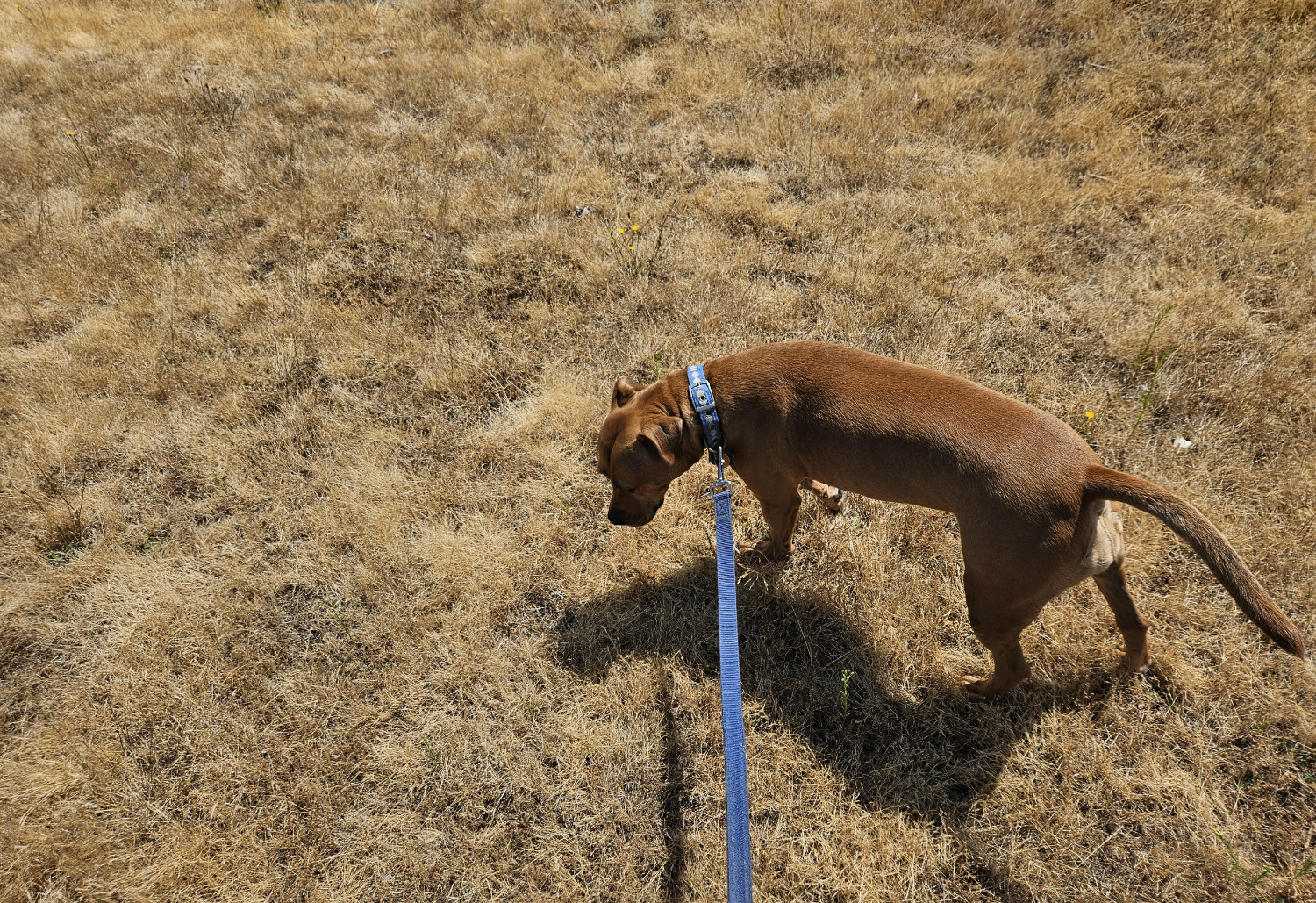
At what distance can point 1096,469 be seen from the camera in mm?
2406

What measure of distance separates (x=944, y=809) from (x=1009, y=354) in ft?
9.81

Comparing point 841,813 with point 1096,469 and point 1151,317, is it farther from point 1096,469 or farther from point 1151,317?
point 1151,317

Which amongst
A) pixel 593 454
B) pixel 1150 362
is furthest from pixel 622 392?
pixel 1150 362

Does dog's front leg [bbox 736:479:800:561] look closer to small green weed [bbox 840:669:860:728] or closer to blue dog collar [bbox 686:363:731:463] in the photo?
blue dog collar [bbox 686:363:731:463]

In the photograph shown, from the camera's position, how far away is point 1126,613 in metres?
2.90

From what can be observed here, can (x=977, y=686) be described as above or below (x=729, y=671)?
below

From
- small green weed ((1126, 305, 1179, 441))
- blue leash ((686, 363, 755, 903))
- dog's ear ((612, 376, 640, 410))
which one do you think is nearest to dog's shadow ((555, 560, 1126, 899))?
blue leash ((686, 363, 755, 903))

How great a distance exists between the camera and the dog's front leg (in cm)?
339

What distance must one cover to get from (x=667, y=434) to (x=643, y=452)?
0.52 feet

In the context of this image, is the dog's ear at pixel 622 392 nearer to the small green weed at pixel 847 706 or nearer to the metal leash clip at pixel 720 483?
the metal leash clip at pixel 720 483

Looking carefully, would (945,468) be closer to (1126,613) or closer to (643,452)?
(1126,613)

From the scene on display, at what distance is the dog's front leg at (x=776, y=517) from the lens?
11.1 ft

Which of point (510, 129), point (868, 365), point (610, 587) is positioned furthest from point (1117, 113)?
point (610, 587)

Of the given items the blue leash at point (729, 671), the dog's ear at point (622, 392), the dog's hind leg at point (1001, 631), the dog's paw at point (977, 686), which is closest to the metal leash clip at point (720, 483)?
the blue leash at point (729, 671)
